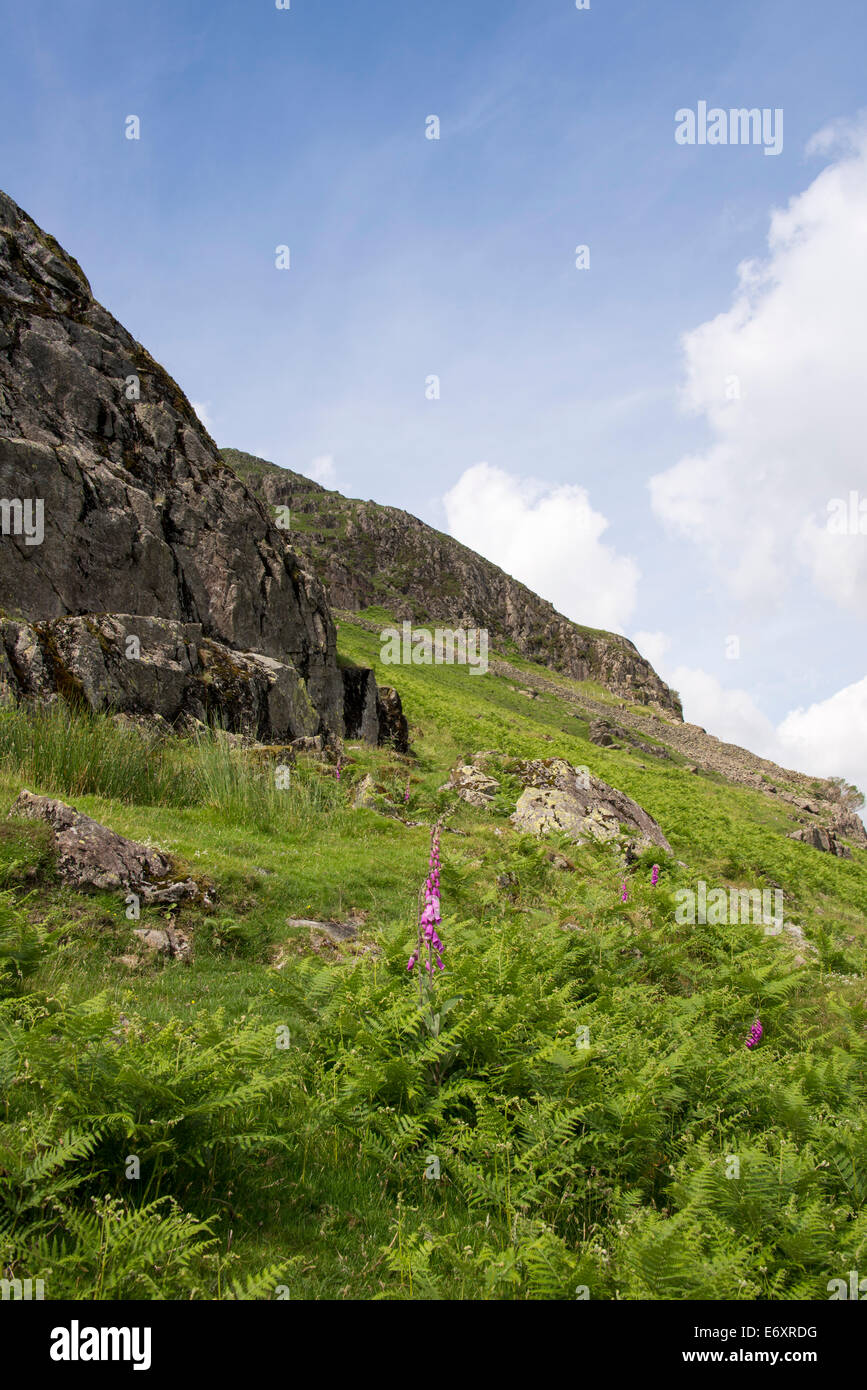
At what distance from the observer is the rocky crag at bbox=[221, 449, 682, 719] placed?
119 m

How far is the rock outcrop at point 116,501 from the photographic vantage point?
18.0 metres

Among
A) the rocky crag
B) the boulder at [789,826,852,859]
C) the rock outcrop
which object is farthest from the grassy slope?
the rocky crag

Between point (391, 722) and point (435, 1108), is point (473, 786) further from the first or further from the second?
point (435, 1108)

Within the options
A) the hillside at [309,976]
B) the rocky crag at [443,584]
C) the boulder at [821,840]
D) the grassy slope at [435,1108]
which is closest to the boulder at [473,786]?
the hillside at [309,976]

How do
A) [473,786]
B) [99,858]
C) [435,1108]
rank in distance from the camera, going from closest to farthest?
[435,1108]
[99,858]
[473,786]

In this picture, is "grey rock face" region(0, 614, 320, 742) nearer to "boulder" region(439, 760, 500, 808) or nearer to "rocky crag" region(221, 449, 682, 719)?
"boulder" region(439, 760, 500, 808)

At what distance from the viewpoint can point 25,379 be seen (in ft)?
67.7

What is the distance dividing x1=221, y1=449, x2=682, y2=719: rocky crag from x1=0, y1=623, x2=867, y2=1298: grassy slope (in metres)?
102

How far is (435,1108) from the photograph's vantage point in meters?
4.58

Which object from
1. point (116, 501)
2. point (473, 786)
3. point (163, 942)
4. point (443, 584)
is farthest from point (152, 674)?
point (443, 584)

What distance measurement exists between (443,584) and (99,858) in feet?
395

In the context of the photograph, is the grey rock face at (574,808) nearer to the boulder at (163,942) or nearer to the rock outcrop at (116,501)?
the rock outcrop at (116,501)

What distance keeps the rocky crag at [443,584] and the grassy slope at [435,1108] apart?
102089mm

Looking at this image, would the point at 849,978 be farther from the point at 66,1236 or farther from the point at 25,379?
the point at 25,379
